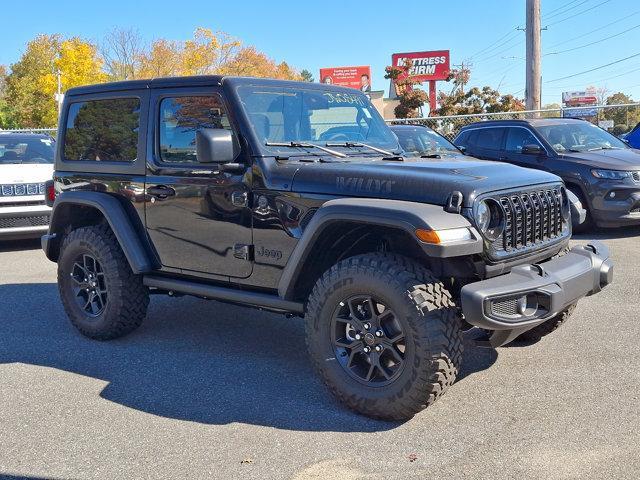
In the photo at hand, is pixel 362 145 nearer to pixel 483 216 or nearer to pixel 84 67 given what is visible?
pixel 483 216

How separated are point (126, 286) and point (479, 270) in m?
2.73

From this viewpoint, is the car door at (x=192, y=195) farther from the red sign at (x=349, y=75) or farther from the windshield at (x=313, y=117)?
the red sign at (x=349, y=75)

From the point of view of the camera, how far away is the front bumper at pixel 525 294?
339 cm

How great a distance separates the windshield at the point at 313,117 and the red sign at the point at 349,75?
64.1 meters

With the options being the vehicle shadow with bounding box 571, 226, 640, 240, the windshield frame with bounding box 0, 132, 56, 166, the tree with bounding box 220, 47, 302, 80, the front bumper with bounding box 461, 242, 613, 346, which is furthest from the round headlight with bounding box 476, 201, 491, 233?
the tree with bounding box 220, 47, 302, 80

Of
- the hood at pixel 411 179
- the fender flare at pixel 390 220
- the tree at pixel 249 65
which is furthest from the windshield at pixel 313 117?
the tree at pixel 249 65

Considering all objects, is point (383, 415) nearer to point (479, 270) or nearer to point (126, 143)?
point (479, 270)

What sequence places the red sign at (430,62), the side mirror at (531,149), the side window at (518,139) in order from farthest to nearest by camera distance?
the red sign at (430,62), the side window at (518,139), the side mirror at (531,149)

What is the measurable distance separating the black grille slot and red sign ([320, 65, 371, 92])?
6506cm

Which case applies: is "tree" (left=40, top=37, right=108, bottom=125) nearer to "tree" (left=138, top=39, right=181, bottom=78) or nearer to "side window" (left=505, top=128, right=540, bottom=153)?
"tree" (left=138, top=39, right=181, bottom=78)

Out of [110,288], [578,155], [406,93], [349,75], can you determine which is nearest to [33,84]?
[406,93]

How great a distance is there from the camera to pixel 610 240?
30.3ft

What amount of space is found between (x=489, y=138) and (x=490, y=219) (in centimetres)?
757

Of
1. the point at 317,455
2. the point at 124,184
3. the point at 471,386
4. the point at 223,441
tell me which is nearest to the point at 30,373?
the point at 124,184
